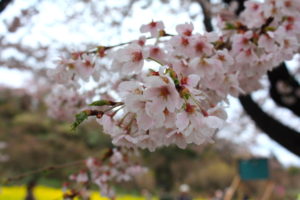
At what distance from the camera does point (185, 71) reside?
970 mm

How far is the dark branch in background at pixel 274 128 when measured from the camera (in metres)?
2.83

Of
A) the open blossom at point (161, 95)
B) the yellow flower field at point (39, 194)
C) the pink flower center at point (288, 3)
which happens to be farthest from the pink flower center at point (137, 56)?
the yellow flower field at point (39, 194)

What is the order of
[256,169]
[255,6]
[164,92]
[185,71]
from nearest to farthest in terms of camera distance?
[164,92] → [185,71] → [255,6] → [256,169]

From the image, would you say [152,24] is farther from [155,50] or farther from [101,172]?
[101,172]

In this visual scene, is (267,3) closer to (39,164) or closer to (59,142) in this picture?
(39,164)

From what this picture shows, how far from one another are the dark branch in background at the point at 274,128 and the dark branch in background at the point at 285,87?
46 centimetres

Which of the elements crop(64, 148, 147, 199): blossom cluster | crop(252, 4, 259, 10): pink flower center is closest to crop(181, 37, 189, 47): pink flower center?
crop(252, 4, 259, 10): pink flower center

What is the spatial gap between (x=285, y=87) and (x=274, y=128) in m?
0.53

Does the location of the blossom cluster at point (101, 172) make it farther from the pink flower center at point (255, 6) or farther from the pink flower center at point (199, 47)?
the pink flower center at point (255, 6)

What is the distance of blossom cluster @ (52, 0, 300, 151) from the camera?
2.33 ft

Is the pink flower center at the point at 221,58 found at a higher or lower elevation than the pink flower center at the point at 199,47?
lower

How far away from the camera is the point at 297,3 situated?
120 cm

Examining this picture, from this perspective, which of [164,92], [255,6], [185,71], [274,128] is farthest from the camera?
[274,128]

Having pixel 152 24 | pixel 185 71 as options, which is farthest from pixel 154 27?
pixel 185 71
